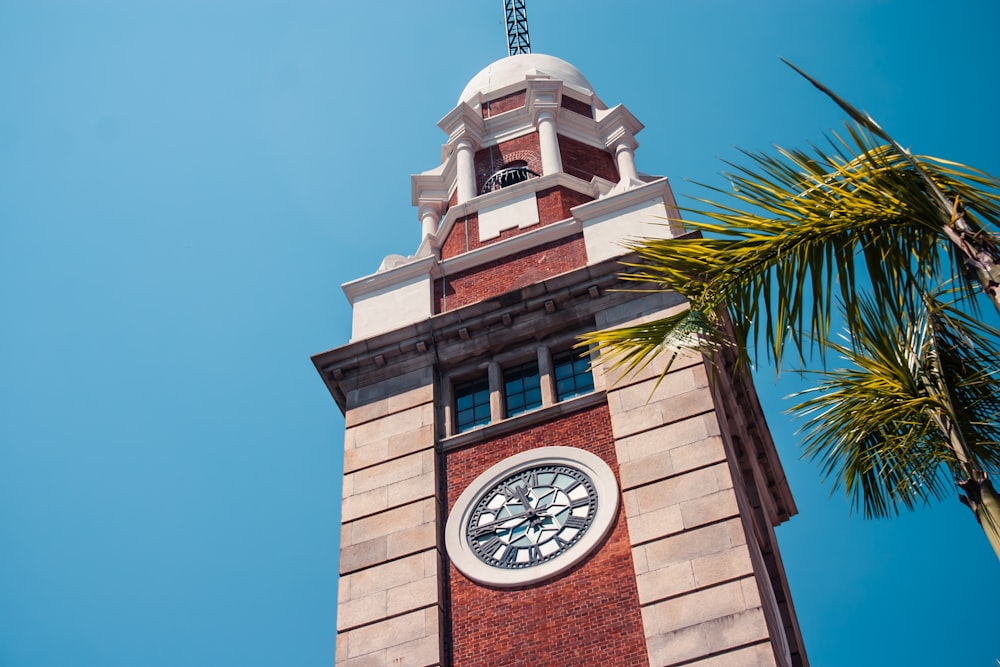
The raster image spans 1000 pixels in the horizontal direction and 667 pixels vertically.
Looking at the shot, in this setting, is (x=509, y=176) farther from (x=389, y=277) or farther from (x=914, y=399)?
(x=914, y=399)

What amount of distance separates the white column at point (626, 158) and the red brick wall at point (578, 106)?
2.00 m

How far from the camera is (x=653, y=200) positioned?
2416cm

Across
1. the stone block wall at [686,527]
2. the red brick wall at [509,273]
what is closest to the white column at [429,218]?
the red brick wall at [509,273]

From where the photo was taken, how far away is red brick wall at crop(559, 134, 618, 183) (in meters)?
28.3

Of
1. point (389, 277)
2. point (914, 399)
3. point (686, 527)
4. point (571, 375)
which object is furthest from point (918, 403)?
point (389, 277)

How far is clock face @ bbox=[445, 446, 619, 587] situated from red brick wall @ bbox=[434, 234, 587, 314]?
453 cm

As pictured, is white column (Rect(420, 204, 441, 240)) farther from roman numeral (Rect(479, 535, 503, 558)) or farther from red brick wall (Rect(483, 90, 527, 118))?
roman numeral (Rect(479, 535, 503, 558))

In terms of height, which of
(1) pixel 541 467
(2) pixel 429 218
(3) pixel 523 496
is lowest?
(3) pixel 523 496

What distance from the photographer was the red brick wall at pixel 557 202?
25.4 m

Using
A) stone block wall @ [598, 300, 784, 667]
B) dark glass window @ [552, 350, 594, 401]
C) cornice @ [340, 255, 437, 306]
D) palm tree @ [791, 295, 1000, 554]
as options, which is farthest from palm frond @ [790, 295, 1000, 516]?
cornice @ [340, 255, 437, 306]

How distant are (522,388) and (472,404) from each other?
3.03ft

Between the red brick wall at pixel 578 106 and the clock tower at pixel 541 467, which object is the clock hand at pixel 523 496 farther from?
the red brick wall at pixel 578 106

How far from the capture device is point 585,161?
28797 mm

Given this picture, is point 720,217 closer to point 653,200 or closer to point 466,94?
point 653,200
